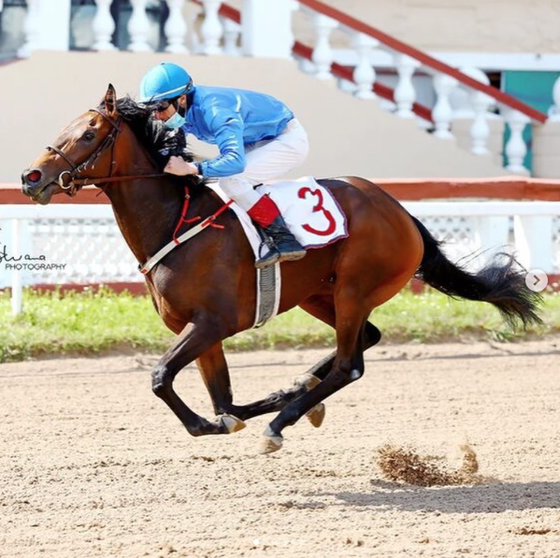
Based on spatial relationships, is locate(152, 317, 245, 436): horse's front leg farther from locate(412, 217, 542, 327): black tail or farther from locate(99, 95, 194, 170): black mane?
locate(412, 217, 542, 327): black tail

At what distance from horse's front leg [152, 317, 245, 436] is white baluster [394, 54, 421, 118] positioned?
6796 millimetres

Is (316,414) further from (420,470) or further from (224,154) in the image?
(224,154)

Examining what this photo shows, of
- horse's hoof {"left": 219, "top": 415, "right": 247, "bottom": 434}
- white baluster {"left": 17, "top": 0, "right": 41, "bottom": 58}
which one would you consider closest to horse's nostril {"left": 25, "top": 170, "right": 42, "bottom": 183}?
horse's hoof {"left": 219, "top": 415, "right": 247, "bottom": 434}

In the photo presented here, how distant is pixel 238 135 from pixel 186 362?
3.33 ft

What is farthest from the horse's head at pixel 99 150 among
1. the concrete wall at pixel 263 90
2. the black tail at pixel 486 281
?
the concrete wall at pixel 263 90

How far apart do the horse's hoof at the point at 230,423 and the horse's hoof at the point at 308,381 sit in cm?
55

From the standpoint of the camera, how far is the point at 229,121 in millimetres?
5852

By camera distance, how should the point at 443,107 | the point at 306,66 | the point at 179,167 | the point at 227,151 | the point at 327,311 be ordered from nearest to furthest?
the point at 227,151 < the point at 179,167 < the point at 327,311 < the point at 306,66 < the point at 443,107

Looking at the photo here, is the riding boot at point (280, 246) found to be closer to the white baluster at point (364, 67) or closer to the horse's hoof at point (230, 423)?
the horse's hoof at point (230, 423)

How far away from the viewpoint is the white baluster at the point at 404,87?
485 inches

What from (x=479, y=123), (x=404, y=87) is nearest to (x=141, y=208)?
(x=404, y=87)

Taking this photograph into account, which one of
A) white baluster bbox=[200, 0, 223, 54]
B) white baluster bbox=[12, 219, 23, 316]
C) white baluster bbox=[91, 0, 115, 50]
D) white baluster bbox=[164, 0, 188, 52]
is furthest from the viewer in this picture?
white baluster bbox=[200, 0, 223, 54]

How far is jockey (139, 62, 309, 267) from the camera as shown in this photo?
19.2 feet

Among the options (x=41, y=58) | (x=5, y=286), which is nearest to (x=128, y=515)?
(x=5, y=286)
